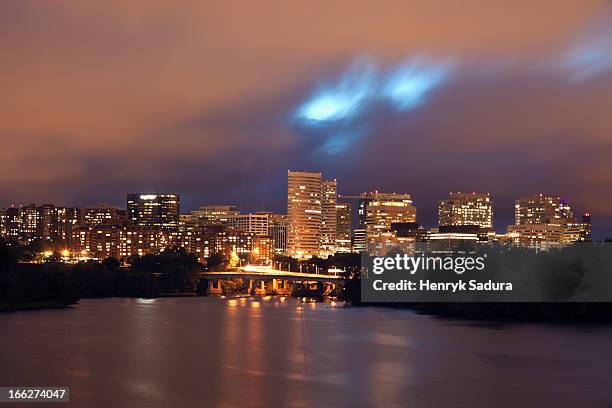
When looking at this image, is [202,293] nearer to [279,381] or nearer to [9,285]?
[9,285]

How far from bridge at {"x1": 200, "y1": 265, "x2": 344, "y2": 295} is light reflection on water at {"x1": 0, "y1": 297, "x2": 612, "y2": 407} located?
136ft

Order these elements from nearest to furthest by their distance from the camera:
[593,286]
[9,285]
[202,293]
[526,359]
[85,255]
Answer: [526,359], [593,286], [9,285], [202,293], [85,255]

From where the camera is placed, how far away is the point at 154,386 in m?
32.8

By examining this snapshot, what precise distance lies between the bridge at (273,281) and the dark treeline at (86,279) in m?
3.36

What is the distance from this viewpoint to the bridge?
103750mm

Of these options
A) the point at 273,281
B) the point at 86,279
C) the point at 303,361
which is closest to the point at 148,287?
the point at 86,279

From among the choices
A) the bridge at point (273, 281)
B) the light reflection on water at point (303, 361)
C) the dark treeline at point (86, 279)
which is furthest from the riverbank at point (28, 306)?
the bridge at point (273, 281)

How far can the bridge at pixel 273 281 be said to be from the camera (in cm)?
10375

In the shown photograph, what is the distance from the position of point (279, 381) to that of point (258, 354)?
820 centimetres

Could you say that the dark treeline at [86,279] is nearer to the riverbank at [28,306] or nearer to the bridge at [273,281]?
the riverbank at [28,306]

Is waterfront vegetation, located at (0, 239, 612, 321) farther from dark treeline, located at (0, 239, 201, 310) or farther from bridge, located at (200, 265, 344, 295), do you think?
bridge, located at (200, 265, 344, 295)

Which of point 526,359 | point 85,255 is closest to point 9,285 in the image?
point 526,359

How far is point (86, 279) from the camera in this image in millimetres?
91438

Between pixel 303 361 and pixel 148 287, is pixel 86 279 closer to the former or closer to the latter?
pixel 148 287
